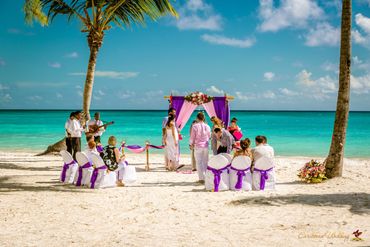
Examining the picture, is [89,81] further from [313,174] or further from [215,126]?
[313,174]

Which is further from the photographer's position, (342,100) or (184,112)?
(184,112)

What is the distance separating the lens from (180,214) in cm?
646

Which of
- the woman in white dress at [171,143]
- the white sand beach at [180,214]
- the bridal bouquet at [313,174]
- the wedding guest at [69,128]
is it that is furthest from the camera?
the wedding guest at [69,128]

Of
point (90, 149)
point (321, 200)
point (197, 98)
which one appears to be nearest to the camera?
point (321, 200)

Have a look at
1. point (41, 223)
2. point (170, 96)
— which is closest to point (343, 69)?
point (170, 96)

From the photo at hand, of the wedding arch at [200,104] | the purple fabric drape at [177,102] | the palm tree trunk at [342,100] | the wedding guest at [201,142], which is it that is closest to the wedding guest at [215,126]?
the wedding guest at [201,142]

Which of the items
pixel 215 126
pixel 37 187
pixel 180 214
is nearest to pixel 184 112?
pixel 215 126

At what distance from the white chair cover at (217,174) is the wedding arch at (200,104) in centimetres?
506

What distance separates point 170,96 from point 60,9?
5.12m

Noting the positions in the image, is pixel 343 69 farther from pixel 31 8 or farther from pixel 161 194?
pixel 31 8

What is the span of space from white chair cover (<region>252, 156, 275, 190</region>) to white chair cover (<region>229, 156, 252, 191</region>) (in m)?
0.13

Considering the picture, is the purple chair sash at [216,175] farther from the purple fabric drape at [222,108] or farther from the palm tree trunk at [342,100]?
the purple fabric drape at [222,108]

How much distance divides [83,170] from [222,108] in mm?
5957

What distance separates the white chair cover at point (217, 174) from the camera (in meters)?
8.23
